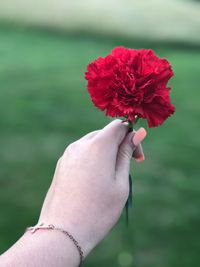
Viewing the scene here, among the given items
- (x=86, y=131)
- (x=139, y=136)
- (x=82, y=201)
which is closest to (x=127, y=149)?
(x=139, y=136)

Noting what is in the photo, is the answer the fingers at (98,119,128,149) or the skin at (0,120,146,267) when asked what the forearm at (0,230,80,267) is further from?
the fingers at (98,119,128,149)

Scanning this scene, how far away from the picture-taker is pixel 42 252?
0.74 meters

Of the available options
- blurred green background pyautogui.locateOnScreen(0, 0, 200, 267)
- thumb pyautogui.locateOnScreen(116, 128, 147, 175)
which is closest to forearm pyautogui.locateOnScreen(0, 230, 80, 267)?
thumb pyautogui.locateOnScreen(116, 128, 147, 175)

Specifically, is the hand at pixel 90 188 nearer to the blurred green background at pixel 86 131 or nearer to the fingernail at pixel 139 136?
the fingernail at pixel 139 136

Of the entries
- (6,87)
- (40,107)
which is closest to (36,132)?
(40,107)

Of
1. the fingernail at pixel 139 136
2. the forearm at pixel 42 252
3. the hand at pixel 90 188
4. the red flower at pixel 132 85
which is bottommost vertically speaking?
the forearm at pixel 42 252

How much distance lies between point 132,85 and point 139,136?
0.08m

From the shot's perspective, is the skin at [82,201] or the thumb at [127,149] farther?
the thumb at [127,149]

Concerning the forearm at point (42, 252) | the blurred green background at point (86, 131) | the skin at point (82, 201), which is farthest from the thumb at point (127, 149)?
the blurred green background at point (86, 131)

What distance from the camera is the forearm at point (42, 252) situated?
732 mm

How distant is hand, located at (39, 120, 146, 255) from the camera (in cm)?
78

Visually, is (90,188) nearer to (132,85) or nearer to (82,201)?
(82,201)

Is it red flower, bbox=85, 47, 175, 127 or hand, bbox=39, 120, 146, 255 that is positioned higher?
red flower, bbox=85, 47, 175, 127

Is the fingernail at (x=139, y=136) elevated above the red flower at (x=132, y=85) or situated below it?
below
